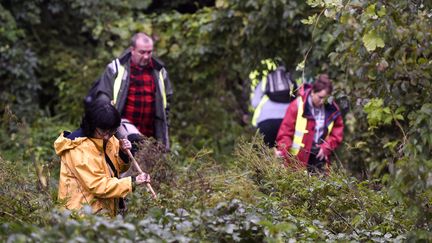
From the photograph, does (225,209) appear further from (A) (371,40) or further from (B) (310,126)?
(B) (310,126)

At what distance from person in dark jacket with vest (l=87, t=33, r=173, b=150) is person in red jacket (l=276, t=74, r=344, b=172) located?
119 cm

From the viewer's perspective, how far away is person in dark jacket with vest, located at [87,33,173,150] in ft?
28.0

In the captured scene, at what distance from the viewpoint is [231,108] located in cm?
1302

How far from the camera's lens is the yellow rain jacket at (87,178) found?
5.82m

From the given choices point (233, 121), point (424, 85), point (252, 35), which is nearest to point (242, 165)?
point (424, 85)

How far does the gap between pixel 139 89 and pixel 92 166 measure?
2886 millimetres

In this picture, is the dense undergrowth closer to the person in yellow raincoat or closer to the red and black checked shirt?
the person in yellow raincoat

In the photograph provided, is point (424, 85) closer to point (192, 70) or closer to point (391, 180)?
point (391, 180)

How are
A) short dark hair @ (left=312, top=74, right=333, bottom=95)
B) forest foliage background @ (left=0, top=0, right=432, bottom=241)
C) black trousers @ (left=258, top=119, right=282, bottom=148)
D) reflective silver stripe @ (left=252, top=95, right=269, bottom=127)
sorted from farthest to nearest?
reflective silver stripe @ (left=252, top=95, right=269, bottom=127) → black trousers @ (left=258, top=119, right=282, bottom=148) → short dark hair @ (left=312, top=74, right=333, bottom=95) → forest foliage background @ (left=0, top=0, right=432, bottom=241)

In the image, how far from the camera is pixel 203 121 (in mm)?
12742

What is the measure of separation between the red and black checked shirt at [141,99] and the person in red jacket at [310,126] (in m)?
1.28

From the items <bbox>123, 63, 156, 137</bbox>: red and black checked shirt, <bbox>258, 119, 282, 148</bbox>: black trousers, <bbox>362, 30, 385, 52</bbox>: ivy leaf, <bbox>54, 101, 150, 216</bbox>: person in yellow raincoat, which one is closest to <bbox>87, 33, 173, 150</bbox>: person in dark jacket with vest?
<bbox>123, 63, 156, 137</bbox>: red and black checked shirt

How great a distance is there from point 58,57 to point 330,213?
7.43 m

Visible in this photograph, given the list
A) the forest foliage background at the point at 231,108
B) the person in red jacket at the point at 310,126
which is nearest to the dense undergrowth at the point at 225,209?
the forest foliage background at the point at 231,108
